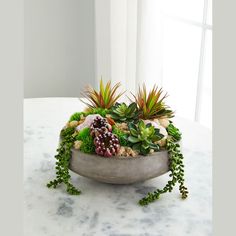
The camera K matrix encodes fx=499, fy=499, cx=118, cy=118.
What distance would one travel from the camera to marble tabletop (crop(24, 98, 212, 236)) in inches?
35.2

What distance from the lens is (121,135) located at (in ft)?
3.24

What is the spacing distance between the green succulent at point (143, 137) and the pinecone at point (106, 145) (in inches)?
1.2

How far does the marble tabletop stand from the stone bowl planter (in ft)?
0.16

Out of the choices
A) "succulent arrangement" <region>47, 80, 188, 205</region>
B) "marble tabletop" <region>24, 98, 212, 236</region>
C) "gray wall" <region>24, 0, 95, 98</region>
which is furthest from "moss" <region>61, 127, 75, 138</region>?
"gray wall" <region>24, 0, 95, 98</region>

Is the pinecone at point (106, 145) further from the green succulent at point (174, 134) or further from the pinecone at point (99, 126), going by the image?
the green succulent at point (174, 134)

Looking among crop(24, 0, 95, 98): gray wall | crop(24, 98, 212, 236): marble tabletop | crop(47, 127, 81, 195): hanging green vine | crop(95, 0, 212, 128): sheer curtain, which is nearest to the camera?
crop(24, 98, 212, 236): marble tabletop

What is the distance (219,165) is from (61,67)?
259 centimetres

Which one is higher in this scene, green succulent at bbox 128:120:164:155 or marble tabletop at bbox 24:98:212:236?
green succulent at bbox 128:120:164:155

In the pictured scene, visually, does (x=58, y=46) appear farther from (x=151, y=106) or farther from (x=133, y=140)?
(x=133, y=140)

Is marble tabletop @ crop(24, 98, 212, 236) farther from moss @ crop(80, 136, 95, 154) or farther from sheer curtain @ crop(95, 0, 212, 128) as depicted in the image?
sheer curtain @ crop(95, 0, 212, 128)

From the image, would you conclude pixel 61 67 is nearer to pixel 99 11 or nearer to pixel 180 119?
pixel 99 11

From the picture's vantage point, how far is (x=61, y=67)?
280 cm

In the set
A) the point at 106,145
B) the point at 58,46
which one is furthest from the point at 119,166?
the point at 58,46

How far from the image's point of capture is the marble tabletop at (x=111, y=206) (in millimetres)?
894
